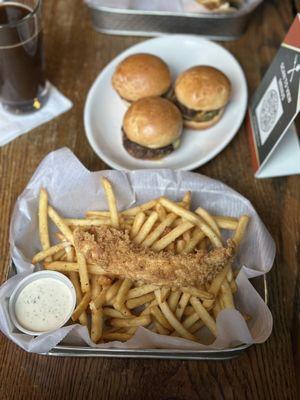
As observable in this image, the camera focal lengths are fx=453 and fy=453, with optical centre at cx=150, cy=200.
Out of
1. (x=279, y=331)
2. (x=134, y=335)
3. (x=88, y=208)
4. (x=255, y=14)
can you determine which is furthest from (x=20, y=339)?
(x=255, y=14)

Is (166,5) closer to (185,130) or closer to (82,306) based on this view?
(185,130)

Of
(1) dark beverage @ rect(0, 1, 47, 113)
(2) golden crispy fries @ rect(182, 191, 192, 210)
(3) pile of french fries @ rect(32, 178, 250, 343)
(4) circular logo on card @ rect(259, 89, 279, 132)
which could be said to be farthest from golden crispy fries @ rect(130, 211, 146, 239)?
Answer: (1) dark beverage @ rect(0, 1, 47, 113)

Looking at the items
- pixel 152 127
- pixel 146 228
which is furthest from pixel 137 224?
pixel 152 127

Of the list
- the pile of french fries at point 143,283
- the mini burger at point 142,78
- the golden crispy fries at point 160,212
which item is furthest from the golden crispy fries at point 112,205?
the mini burger at point 142,78

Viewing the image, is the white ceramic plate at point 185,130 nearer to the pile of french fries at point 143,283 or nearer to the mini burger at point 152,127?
the mini burger at point 152,127

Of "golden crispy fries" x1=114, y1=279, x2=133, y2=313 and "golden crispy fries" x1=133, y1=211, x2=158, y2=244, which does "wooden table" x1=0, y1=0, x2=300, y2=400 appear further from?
"golden crispy fries" x1=133, y1=211, x2=158, y2=244

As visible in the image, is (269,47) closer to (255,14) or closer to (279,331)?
(255,14)
